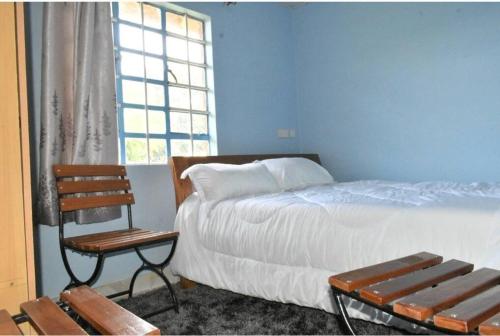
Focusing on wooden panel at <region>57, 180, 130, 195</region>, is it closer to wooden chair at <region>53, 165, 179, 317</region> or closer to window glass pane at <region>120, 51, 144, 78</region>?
wooden chair at <region>53, 165, 179, 317</region>

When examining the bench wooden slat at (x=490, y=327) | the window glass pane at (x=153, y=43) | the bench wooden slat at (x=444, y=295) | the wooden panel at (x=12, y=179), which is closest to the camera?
the bench wooden slat at (x=490, y=327)

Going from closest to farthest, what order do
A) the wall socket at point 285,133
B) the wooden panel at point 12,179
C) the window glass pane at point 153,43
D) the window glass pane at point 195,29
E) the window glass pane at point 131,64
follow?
the wooden panel at point 12,179 < the window glass pane at point 131,64 < the window glass pane at point 153,43 < the window glass pane at point 195,29 < the wall socket at point 285,133

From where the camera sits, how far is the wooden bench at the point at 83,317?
870 mm

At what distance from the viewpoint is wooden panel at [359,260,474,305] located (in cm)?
95

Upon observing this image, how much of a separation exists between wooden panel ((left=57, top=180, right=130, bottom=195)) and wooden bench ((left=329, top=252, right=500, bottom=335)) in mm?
1494

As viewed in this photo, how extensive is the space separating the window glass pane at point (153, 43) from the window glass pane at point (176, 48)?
0.09m

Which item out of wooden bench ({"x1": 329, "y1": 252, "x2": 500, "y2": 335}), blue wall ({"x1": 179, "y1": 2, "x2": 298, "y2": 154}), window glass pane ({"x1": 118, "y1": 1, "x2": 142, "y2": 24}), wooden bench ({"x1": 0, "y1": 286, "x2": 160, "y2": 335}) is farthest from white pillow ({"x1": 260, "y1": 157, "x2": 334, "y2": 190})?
wooden bench ({"x1": 0, "y1": 286, "x2": 160, "y2": 335})

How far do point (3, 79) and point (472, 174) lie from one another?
3.01 m

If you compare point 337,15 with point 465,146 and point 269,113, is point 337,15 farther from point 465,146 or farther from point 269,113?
point 465,146

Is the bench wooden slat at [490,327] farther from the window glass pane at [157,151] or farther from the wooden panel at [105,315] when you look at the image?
the window glass pane at [157,151]

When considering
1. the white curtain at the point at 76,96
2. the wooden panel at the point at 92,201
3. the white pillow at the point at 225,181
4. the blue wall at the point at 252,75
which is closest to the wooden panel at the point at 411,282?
the white pillow at the point at 225,181

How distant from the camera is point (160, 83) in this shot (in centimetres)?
274

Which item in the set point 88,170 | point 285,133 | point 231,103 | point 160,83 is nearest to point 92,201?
point 88,170

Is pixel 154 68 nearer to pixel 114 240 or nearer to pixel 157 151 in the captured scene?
pixel 157 151
